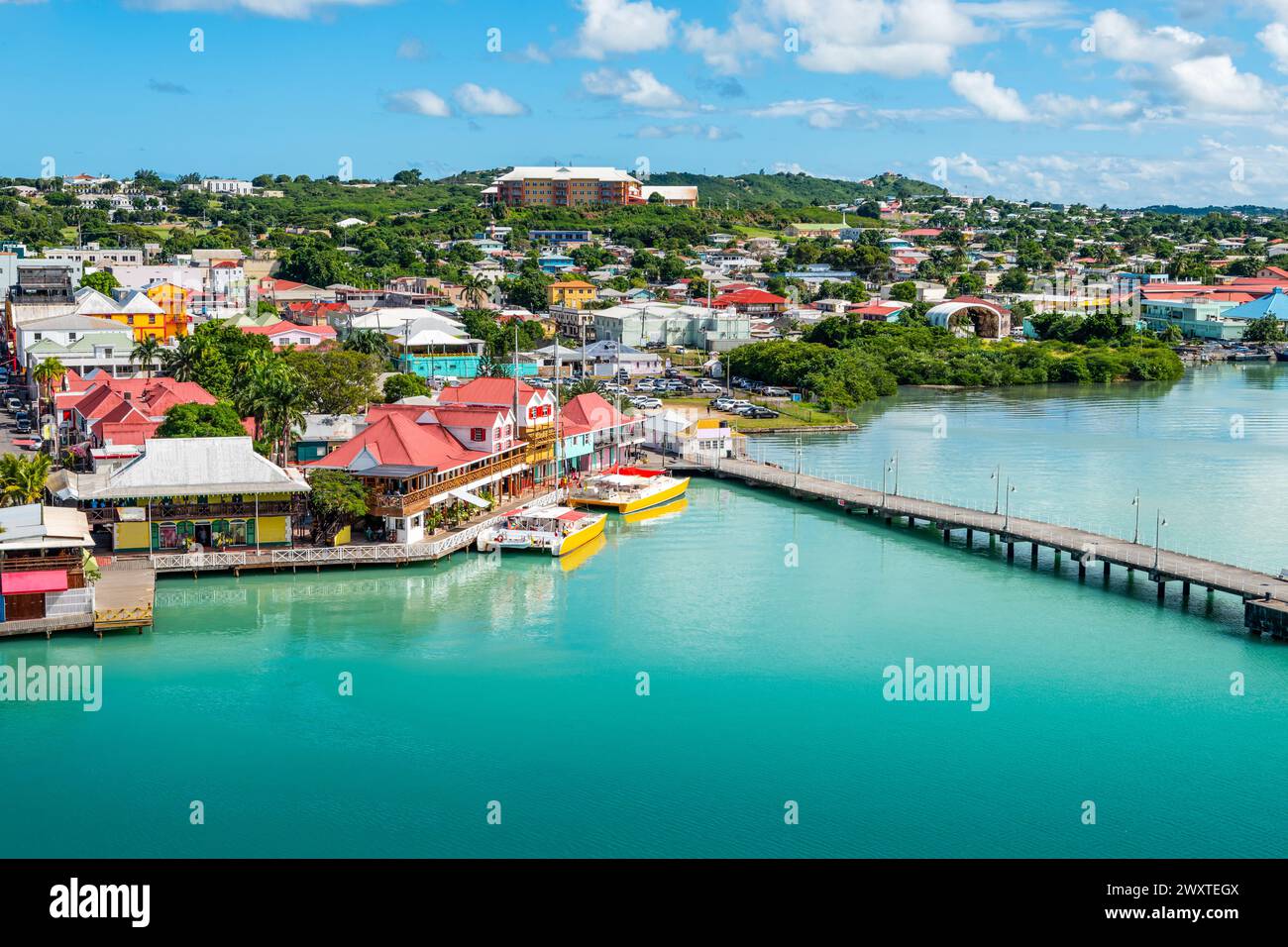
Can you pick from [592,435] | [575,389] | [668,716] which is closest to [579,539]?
[592,435]

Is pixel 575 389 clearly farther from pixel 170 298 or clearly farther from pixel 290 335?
pixel 170 298

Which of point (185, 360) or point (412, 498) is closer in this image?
point (412, 498)

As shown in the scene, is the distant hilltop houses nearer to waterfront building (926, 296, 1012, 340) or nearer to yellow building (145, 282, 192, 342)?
waterfront building (926, 296, 1012, 340)

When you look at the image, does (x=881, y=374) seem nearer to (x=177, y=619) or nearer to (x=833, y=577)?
(x=833, y=577)

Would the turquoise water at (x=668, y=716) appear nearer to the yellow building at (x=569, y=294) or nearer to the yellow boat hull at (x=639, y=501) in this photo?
the yellow boat hull at (x=639, y=501)

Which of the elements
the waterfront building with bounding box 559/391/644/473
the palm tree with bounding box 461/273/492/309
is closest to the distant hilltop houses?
the palm tree with bounding box 461/273/492/309
